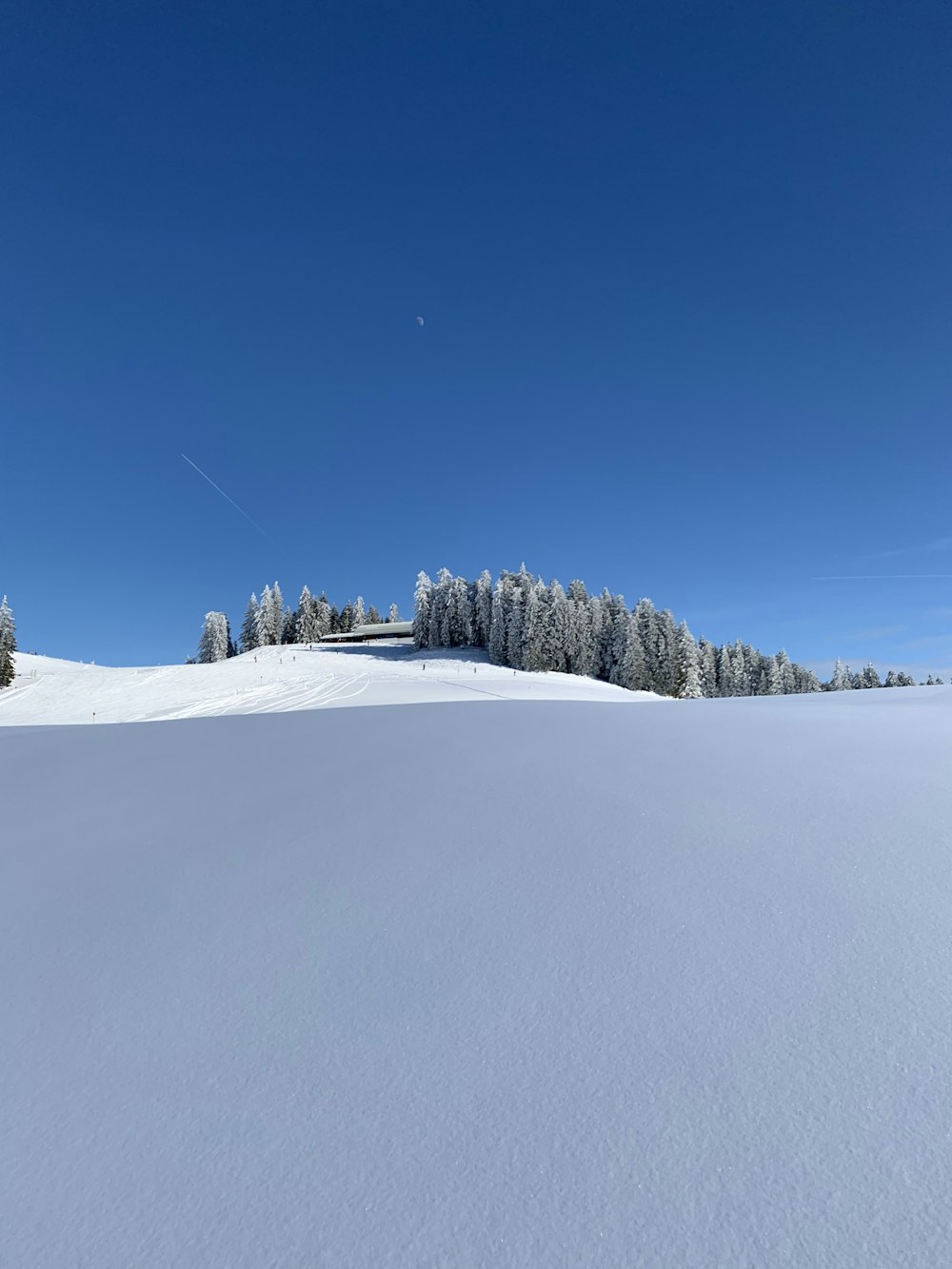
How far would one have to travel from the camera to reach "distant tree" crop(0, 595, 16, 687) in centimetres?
4183

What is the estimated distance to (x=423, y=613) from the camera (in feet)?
234

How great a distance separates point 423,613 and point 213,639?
86.7 feet

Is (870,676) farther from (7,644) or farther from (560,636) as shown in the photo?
(7,644)

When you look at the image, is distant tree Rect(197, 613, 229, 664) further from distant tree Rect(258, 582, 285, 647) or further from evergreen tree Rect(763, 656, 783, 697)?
evergreen tree Rect(763, 656, 783, 697)

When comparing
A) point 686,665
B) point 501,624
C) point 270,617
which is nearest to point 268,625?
point 270,617

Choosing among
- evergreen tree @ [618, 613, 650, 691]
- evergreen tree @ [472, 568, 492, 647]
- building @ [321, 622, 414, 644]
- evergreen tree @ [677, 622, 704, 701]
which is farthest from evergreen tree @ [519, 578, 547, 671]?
building @ [321, 622, 414, 644]

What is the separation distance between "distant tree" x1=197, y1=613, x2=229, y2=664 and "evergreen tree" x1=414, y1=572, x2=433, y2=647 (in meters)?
24.3

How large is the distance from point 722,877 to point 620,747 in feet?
7.82

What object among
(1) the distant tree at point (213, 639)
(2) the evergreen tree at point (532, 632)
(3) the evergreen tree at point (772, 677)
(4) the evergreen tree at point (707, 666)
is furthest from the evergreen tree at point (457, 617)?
(3) the evergreen tree at point (772, 677)

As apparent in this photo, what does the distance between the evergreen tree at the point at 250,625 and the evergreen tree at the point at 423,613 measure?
2081 cm

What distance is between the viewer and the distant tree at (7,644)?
4183 centimetres

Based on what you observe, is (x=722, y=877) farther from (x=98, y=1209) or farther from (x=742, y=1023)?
(x=98, y=1209)

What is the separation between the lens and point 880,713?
6.20 metres

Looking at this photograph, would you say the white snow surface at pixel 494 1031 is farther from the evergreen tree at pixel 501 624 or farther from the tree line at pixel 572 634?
the evergreen tree at pixel 501 624
